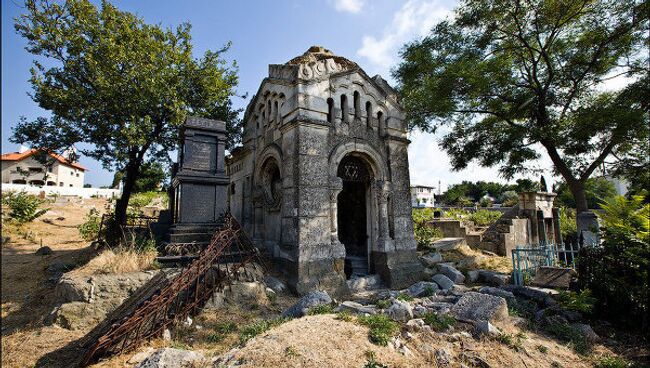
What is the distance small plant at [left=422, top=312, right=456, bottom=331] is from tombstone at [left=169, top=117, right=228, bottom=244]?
5.51 metres

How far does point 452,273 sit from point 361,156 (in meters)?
4.63

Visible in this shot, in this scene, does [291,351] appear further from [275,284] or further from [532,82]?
[532,82]

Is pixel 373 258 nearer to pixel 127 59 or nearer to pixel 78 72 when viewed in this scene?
pixel 127 59

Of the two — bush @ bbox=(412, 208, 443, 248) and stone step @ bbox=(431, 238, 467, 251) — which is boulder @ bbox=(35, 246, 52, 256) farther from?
stone step @ bbox=(431, 238, 467, 251)

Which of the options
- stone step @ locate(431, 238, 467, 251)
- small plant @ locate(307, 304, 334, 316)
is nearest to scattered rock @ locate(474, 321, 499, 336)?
small plant @ locate(307, 304, 334, 316)

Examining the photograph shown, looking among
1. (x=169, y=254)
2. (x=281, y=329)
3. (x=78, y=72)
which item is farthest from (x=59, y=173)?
(x=281, y=329)

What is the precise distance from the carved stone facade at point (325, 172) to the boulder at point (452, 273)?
89 centimetres

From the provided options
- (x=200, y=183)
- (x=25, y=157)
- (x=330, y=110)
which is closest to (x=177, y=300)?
(x=200, y=183)

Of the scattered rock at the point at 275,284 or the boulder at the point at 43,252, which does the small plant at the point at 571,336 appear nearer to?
the scattered rock at the point at 275,284

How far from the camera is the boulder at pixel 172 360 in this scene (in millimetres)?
3852

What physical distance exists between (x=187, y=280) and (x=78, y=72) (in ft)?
28.1

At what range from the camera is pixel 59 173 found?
140 feet

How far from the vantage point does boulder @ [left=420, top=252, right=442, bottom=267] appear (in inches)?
412

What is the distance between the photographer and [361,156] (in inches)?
376
